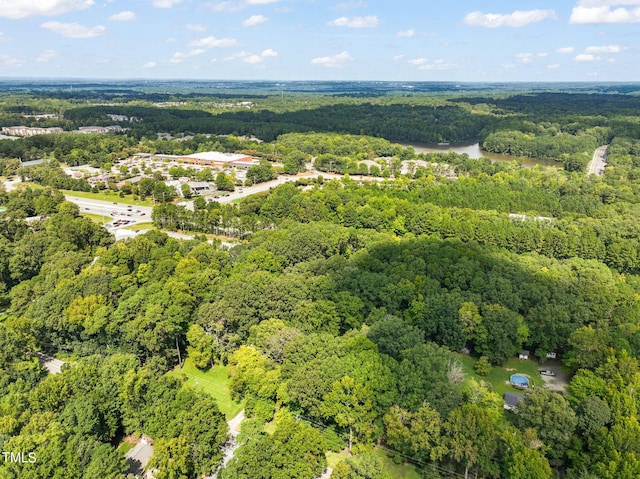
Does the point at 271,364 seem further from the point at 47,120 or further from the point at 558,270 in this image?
the point at 47,120

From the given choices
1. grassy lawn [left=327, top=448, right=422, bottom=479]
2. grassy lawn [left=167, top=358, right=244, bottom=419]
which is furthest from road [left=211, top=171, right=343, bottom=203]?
grassy lawn [left=327, top=448, right=422, bottom=479]

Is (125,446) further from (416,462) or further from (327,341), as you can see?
(416,462)

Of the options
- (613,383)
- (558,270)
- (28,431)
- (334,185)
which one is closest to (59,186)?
(334,185)

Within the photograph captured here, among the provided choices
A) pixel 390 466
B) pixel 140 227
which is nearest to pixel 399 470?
pixel 390 466

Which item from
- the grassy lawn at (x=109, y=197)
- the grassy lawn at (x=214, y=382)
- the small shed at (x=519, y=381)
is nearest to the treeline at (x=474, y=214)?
the grassy lawn at (x=109, y=197)

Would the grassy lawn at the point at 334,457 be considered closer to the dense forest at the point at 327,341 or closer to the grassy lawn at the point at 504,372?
the dense forest at the point at 327,341
